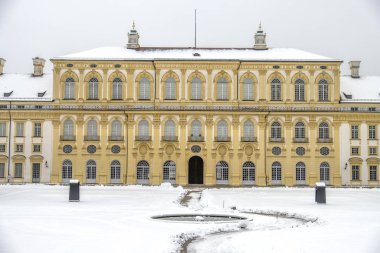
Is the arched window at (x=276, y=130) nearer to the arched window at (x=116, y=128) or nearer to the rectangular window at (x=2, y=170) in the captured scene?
the arched window at (x=116, y=128)

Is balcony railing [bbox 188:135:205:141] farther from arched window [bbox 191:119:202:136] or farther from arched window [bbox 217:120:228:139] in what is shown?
arched window [bbox 217:120:228:139]

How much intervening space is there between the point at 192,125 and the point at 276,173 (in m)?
10.2

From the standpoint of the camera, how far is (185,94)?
63531 mm

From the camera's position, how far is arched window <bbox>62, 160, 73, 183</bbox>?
62.9 m

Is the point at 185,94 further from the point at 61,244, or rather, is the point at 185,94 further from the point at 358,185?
the point at 61,244

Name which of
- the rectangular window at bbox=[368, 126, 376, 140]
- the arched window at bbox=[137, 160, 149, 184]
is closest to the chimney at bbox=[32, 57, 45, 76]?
the arched window at bbox=[137, 160, 149, 184]

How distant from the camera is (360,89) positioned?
67062 millimetres

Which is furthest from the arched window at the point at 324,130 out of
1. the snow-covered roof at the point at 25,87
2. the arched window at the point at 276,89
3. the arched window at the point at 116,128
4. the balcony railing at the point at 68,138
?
the snow-covered roof at the point at 25,87

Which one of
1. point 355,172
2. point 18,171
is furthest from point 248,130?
point 18,171

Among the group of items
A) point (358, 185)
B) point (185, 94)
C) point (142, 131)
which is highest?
point (185, 94)

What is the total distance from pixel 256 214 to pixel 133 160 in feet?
115

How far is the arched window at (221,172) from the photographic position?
62.4m

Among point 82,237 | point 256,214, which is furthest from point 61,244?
point 256,214

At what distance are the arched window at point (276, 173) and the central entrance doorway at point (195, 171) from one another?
299 inches
